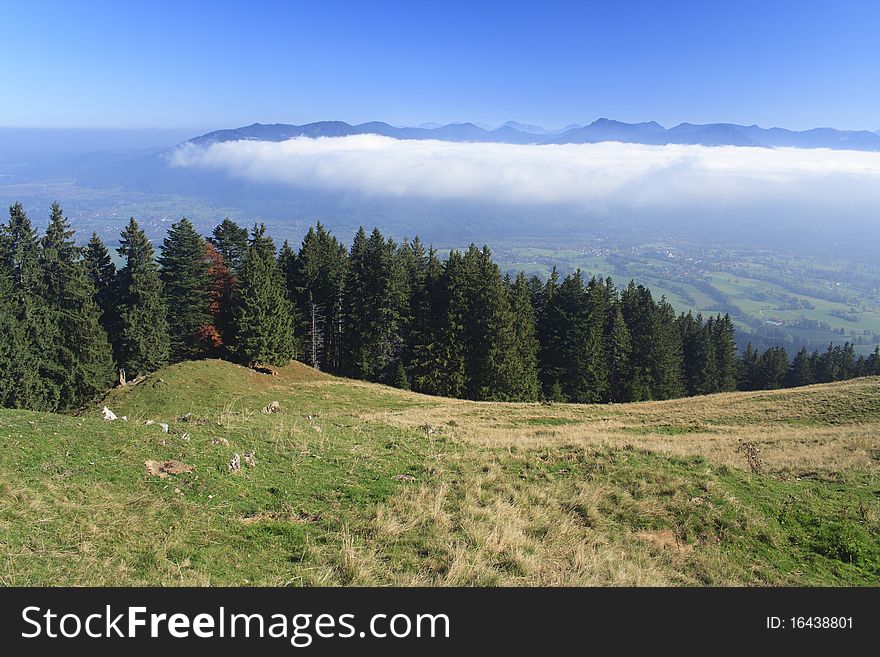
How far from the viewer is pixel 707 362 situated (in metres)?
66.4

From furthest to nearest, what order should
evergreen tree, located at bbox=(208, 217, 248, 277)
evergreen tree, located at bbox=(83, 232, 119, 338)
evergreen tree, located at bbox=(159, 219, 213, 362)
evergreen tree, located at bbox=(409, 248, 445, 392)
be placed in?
evergreen tree, located at bbox=(208, 217, 248, 277)
evergreen tree, located at bbox=(409, 248, 445, 392)
evergreen tree, located at bbox=(159, 219, 213, 362)
evergreen tree, located at bbox=(83, 232, 119, 338)

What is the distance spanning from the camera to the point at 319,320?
179 ft

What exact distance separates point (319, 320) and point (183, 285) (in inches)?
570

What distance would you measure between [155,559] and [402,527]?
4.24m

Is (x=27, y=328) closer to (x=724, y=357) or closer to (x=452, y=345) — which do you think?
(x=452, y=345)

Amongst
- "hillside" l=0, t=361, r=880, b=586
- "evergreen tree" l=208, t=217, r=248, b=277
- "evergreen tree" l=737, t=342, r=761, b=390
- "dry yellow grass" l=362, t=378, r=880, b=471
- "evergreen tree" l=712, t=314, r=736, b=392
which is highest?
"evergreen tree" l=208, t=217, r=248, b=277

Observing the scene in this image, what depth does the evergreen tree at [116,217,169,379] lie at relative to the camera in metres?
41.2

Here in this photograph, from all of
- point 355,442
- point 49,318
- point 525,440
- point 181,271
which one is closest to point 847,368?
point 525,440

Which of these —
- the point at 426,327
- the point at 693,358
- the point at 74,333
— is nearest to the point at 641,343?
the point at 693,358

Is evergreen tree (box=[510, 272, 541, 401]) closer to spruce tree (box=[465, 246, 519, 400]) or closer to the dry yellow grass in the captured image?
spruce tree (box=[465, 246, 519, 400])

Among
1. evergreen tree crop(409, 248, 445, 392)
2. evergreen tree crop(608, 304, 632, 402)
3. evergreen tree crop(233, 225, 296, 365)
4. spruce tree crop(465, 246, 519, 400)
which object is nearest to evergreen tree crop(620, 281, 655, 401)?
evergreen tree crop(608, 304, 632, 402)

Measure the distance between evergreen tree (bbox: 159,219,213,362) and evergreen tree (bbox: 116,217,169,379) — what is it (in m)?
4.17
